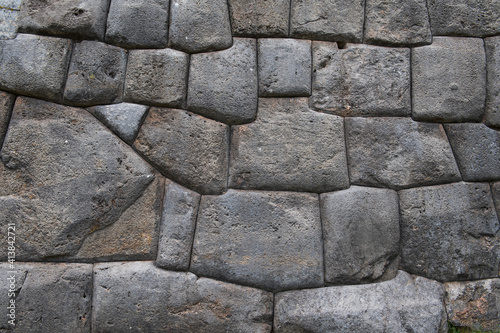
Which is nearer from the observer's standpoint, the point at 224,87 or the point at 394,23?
the point at 224,87

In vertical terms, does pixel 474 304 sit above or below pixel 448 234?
below

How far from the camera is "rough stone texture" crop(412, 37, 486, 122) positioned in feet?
7.81

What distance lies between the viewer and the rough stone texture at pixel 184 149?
2.24 metres

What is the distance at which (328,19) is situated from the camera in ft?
7.79

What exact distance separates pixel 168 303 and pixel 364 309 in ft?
3.97

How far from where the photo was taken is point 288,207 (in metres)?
Answer: 2.26

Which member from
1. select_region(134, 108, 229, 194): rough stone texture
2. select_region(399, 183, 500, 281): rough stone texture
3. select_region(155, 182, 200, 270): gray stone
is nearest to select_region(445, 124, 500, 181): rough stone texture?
select_region(399, 183, 500, 281): rough stone texture

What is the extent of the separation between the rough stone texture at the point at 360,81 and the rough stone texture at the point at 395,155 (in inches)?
3.5

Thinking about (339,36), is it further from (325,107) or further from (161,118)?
(161,118)

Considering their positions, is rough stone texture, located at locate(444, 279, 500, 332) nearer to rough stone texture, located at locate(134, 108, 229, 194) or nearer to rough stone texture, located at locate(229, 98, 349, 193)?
rough stone texture, located at locate(229, 98, 349, 193)

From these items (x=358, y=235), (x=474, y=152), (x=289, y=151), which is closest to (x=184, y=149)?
(x=289, y=151)

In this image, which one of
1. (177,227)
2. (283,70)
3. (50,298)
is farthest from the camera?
(283,70)

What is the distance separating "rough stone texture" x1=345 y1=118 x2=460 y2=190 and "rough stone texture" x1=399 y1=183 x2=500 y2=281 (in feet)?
0.31

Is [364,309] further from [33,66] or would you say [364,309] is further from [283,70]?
[33,66]
